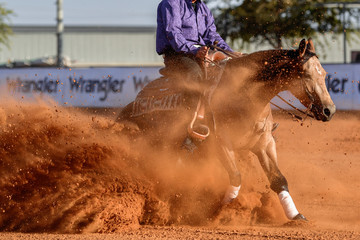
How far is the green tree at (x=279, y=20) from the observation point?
22406 mm

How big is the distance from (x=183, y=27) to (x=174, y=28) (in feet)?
1.03

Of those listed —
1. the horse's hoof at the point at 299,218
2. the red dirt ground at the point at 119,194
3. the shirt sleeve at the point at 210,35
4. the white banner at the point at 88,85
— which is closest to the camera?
the red dirt ground at the point at 119,194

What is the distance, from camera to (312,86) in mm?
6457

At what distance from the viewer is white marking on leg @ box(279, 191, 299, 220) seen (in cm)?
715

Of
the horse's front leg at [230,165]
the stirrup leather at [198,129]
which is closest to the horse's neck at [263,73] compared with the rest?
the stirrup leather at [198,129]

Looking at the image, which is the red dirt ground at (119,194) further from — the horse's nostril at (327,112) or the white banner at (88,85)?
the white banner at (88,85)

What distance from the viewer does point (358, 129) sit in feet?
52.0

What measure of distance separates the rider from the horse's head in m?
1.22

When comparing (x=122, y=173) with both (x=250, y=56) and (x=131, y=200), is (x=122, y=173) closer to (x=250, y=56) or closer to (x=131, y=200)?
(x=131, y=200)

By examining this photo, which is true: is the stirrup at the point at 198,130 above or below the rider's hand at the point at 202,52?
below

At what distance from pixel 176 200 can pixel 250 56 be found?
6.71 ft

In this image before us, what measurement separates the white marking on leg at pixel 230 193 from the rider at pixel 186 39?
928 millimetres

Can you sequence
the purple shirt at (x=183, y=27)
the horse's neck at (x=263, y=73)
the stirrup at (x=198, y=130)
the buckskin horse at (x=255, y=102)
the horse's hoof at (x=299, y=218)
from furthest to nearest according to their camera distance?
the purple shirt at (x=183, y=27) → the stirrup at (x=198, y=130) → the horse's hoof at (x=299, y=218) → the horse's neck at (x=263, y=73) → the buckskin horse at (x=255, y=102)

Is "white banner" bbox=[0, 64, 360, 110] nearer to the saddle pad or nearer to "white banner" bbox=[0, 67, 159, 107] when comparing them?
"white banner" bbox=[0, 67, 159, 107]
